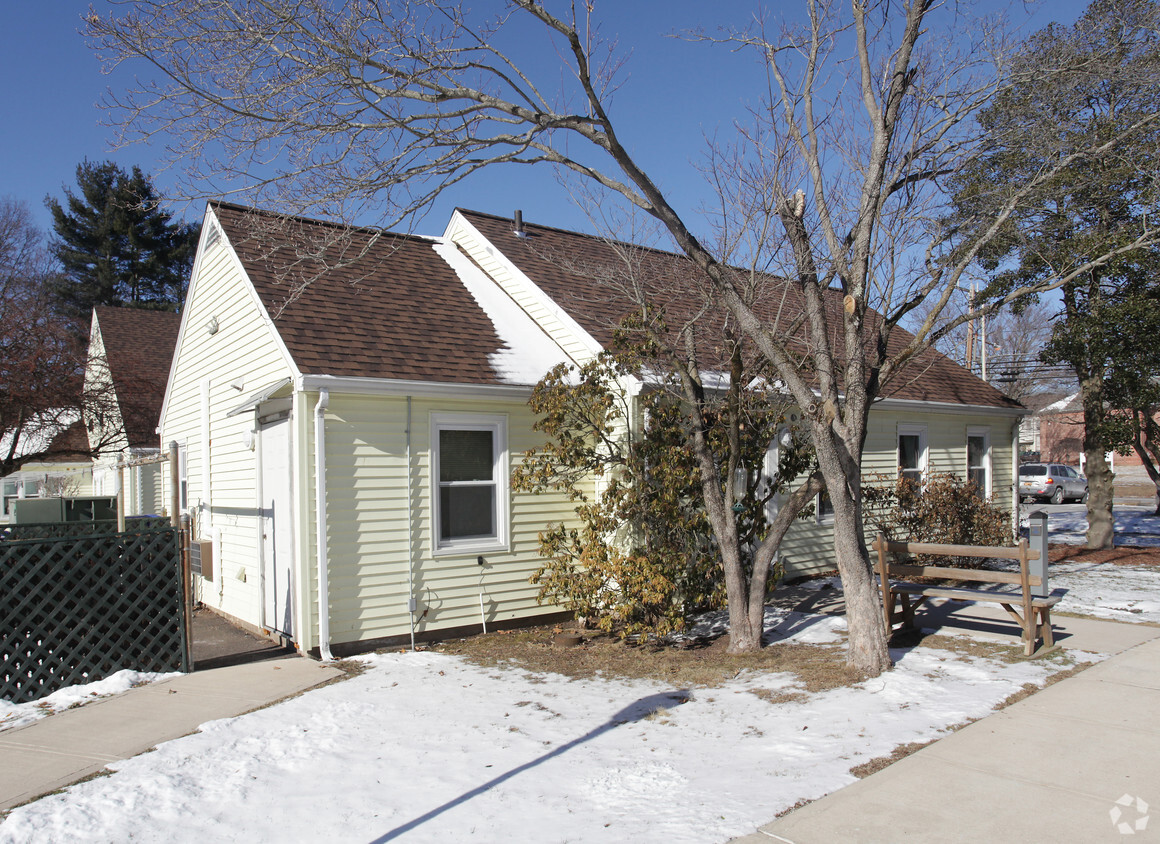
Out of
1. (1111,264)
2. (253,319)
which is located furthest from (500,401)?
(1111,264)

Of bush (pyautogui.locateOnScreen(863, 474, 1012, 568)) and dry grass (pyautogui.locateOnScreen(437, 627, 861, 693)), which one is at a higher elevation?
bush (pyautogui.locateOnScreen(863, 474, 1012, 568))

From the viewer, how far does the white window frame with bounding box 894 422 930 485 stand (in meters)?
14.3

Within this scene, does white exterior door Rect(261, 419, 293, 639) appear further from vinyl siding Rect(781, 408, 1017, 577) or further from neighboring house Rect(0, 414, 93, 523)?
neighboring house Rect(0, 414, 93, 523)

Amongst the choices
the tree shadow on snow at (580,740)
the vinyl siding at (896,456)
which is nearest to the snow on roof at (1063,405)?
the vinyl siding at (896,456)

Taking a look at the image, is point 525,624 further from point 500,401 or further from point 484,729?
point 484,729

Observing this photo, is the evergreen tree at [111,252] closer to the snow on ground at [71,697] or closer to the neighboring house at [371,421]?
the neighboring house at [371,421]

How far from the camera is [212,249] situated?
38.3 ft

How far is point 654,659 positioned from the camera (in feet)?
27.0

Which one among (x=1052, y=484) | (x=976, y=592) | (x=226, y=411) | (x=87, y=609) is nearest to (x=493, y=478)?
(x=226, y=411)

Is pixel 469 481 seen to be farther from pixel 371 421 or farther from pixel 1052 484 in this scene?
pixel 1052 484

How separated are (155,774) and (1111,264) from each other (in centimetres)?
1581

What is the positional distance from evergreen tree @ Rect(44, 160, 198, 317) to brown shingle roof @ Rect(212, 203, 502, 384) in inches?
1230

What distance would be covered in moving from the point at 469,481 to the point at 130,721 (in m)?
4.19

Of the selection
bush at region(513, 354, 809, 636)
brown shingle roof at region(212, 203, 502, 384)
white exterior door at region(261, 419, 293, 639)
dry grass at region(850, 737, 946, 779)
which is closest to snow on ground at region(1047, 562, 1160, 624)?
bush at region(513, 354, 809, 636)
